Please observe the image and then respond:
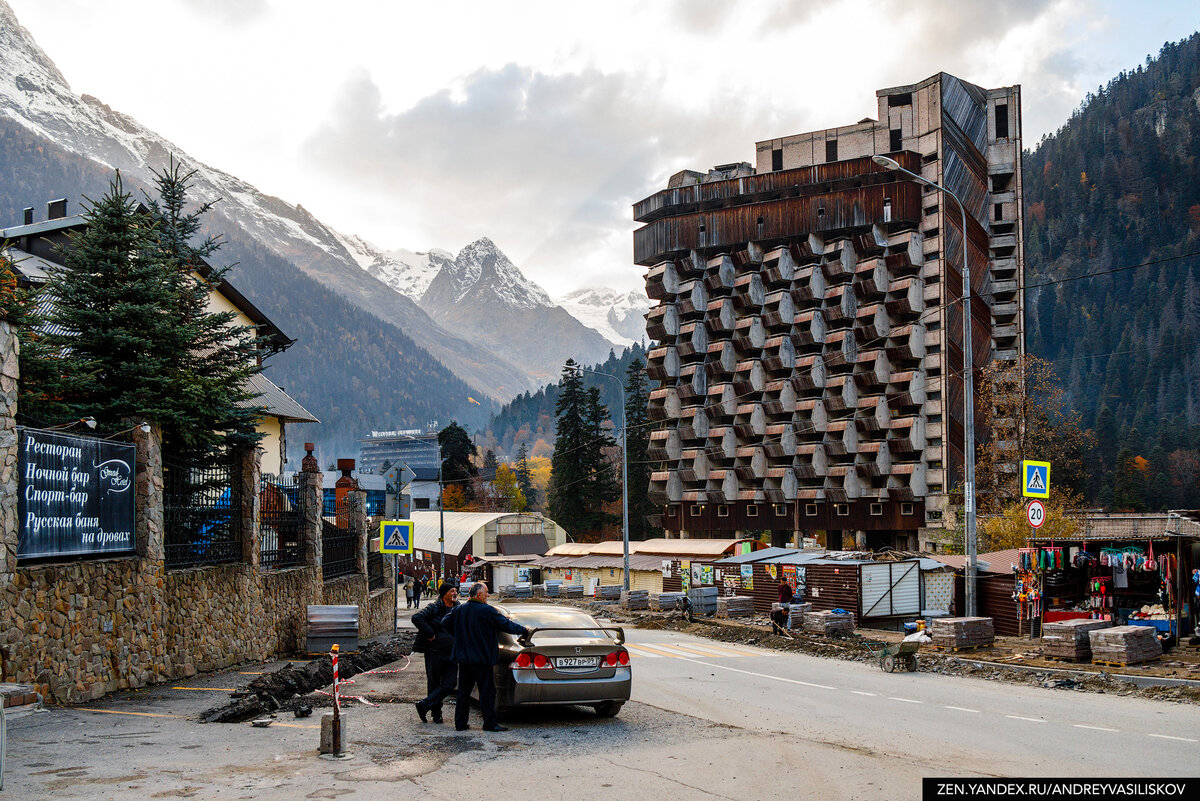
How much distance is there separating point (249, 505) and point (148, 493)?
4.28 metres

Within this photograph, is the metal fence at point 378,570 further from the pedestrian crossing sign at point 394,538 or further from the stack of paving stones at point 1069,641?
the stack of paving stones at point 1069,641

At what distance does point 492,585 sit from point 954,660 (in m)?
59.0

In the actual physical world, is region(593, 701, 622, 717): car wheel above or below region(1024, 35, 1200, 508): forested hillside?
below

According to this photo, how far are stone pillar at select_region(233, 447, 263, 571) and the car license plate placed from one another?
10.6 meters

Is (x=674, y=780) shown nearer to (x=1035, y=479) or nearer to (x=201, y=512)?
(x=201, y=512)

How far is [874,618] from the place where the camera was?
30203 mm

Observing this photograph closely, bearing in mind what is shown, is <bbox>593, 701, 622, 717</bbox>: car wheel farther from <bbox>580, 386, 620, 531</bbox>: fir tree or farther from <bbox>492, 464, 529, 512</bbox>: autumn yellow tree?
<bbox>492, 464, 529, 512</bbox>: autumn yellow tree

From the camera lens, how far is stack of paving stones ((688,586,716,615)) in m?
38.2

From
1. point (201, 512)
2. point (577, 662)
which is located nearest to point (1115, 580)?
point (577, 662)

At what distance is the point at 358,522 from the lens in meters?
30.5

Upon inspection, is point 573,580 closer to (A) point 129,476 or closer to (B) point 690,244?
(B) point 690,244

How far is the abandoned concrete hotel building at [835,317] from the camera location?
73000 millimetres

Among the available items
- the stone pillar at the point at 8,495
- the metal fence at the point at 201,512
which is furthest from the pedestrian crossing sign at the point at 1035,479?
the stone pillar at the point at 8,495

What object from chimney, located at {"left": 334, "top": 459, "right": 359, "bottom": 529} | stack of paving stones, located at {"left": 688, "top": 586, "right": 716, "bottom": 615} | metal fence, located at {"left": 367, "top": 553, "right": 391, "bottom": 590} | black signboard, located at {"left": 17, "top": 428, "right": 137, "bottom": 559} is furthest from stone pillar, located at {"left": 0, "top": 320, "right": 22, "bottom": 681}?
stack of paving stones, located at {"left": 688, "top": 586, "right": 716, "bottom": 615}
